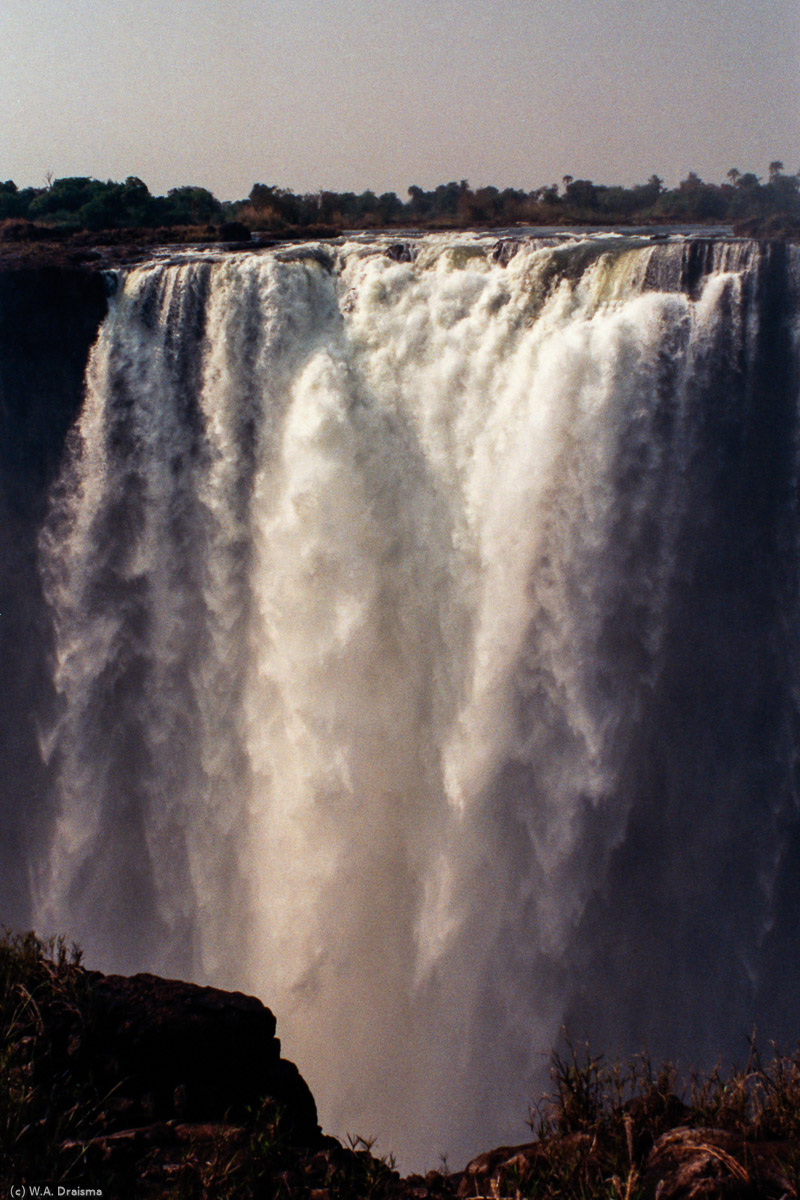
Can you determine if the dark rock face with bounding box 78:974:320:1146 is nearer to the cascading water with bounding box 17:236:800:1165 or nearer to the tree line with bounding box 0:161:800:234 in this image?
the cascading water with bounding box 17:236:800:1165

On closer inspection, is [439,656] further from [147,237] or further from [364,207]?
[364,207]

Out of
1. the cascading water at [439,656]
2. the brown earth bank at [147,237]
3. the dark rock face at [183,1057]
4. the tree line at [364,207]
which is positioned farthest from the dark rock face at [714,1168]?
the tree line at [364,207]

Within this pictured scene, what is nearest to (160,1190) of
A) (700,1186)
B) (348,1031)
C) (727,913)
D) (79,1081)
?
(79,1081)

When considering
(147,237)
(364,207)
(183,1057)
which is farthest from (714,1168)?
(364,207)

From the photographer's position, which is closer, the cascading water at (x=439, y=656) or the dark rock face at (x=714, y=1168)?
the dark rock face at (x=714, y=1168)

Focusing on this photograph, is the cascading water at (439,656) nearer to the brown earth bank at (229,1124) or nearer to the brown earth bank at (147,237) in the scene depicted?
the brown earth bank at (147,237)

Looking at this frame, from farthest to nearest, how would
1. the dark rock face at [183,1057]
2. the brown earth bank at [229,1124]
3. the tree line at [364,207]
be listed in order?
the tree line at [364,207] → the dark rock face at [183,1057] → the brown earth bank at [229,1124]
